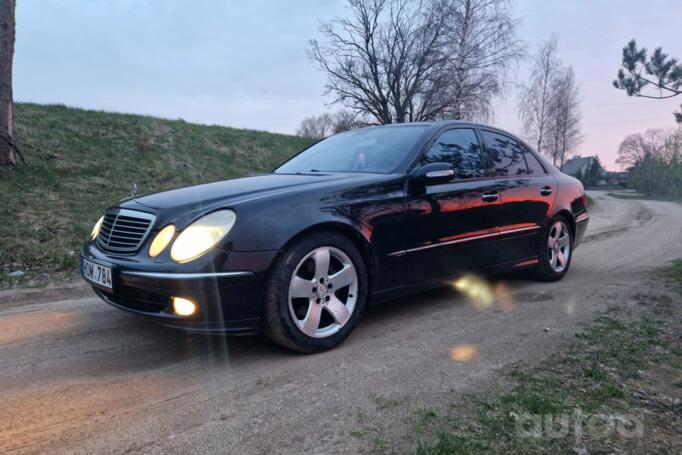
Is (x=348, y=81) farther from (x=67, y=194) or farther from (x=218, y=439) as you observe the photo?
(x=218, y=439)

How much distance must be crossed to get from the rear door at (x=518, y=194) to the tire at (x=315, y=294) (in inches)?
69.3

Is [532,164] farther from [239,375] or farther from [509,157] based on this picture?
[239,375]

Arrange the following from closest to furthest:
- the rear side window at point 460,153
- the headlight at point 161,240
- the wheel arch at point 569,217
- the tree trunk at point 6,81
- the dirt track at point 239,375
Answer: the dirt track at point 239,375, the headlight at point 161,240, the rear side window at point 460,153, the wheel arch at point 569,217, the tree trunk at point 6,81

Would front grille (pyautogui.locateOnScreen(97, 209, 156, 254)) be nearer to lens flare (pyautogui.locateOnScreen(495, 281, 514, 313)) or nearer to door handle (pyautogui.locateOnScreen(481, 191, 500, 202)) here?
door handle (pyautogui.locateOnScreen(481, 191, 500, 202))

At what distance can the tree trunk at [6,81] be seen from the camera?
7957 millimetres

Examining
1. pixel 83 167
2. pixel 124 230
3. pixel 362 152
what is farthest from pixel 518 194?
pixel 83 167

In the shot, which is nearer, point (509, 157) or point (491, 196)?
point (491, 196)

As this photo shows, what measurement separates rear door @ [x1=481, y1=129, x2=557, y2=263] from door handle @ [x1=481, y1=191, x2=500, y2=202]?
79mm

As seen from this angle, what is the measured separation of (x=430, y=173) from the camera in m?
3.54

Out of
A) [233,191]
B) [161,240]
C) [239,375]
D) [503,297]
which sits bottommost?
[503,297]

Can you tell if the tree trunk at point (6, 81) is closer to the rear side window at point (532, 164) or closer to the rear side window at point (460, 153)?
the rear side window at point (460, 153)

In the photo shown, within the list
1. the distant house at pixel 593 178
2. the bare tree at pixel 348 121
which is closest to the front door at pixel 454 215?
the bare tree at pixel 348 121

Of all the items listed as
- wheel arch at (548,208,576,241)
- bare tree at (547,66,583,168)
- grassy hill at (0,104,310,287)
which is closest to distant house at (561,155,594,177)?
bare tree at (547,66,583,168)

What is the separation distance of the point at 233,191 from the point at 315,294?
87cm
